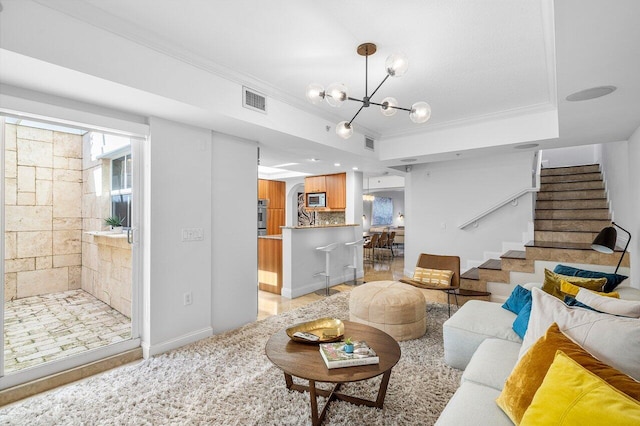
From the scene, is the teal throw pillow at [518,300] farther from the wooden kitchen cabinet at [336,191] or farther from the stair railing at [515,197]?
the wooden kitchen cabinet at [336,191]

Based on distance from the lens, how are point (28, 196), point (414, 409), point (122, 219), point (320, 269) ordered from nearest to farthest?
point (414, 409) < point (28, 196) < point (122, 219) < point (320, 269)

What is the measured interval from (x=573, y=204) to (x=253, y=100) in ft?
17.2

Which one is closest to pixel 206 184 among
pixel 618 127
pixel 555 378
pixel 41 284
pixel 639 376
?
pixel 41 284

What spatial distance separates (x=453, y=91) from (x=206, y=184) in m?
2.71

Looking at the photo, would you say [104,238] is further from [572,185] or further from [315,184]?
A: [572,185]

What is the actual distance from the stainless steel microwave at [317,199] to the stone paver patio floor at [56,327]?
4442 millimetres

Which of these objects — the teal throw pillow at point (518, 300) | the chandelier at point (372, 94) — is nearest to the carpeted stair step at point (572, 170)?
the teal throw pillow at point (518, 300)

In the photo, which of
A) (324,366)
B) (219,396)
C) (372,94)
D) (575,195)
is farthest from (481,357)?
(575,195)

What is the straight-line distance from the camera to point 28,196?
2711 millimetres

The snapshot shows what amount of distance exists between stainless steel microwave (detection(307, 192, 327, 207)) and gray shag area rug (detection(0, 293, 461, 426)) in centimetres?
434

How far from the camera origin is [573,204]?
16.5 feet

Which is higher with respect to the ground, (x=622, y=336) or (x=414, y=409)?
(x=622, y=336)

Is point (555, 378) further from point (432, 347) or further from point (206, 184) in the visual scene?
point (206, 184)

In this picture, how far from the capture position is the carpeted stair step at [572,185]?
5199 millimetres
